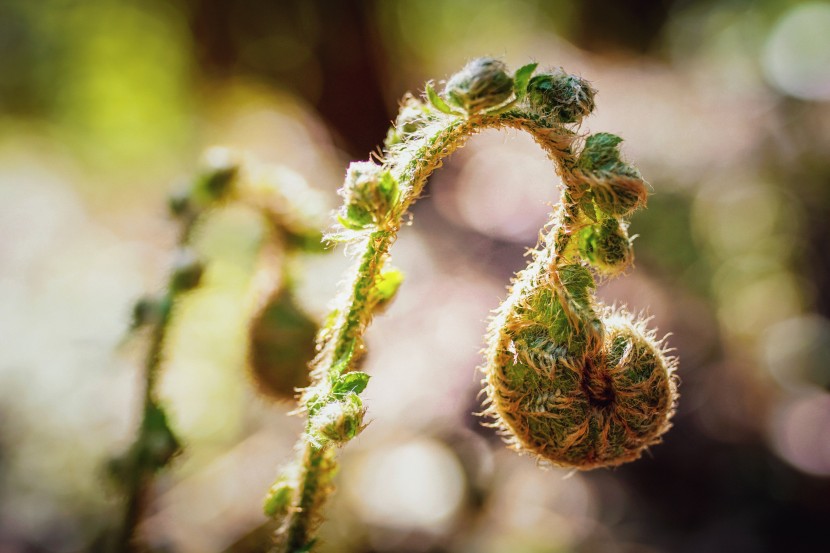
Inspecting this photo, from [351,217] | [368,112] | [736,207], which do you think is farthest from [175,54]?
[351,217]

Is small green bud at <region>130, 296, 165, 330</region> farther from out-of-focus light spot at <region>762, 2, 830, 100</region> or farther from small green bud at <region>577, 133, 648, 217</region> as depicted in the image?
out-of-focus light spot at <region>762, 2, 830, 100</region>

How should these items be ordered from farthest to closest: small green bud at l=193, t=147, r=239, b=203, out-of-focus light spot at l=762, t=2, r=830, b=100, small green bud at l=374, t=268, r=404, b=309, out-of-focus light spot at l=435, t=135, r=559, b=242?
out-of-focus light spot at l=762, t=2, r=830, b=100 < out-of-focus light spot at l=435, t=135, r=559, b=242 < small green bud at l=193, t=147, r=239, b=203 < small green bud at l=374, t=268, r=404, b=309

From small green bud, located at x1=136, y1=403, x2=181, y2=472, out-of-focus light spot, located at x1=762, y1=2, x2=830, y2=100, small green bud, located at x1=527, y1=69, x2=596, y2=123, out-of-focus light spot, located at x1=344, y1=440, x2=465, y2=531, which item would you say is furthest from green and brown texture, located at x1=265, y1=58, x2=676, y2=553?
out-of-focus light spot, located at x1=762, y1=2, x2=830, y2=100

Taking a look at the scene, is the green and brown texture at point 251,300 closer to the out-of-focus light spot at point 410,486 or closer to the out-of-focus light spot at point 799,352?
the out-of-focus light spot at point 410,486

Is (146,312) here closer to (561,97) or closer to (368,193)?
(368,193)

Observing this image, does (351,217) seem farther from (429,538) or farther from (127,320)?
(429,538)

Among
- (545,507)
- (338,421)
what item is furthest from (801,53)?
(338,421)
